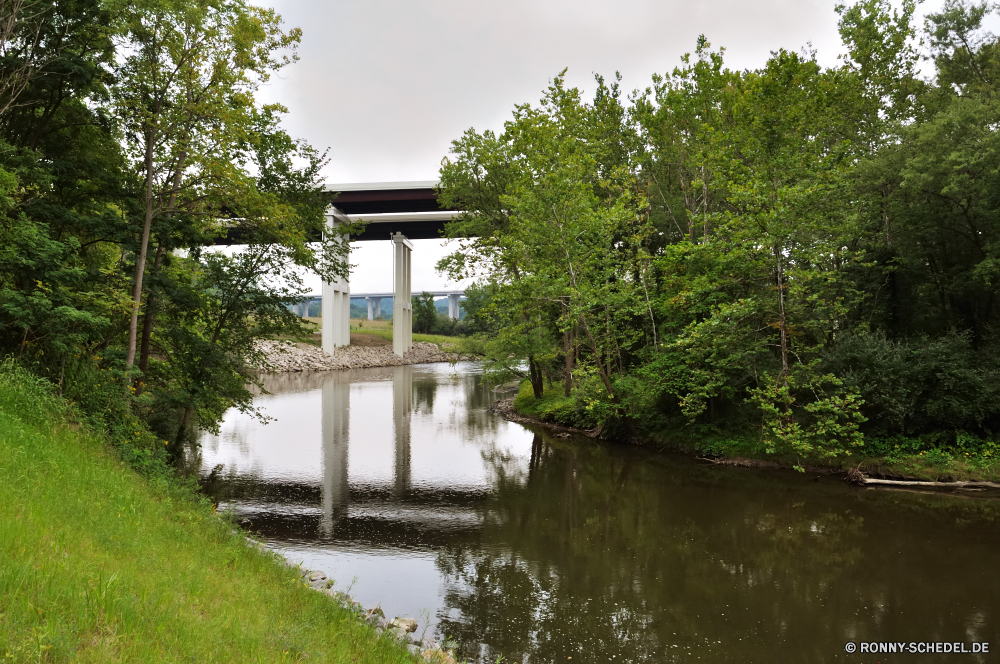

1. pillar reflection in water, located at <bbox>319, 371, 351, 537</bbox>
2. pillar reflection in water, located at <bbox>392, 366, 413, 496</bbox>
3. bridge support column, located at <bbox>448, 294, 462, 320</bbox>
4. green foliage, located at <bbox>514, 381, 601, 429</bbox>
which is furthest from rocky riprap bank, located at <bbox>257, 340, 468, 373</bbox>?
bridge support column, located at <bbox>448, 294, 462, 320</bbox>

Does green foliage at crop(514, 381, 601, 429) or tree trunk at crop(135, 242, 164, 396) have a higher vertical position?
tree trunk at crop(135, 242, 164, 396)

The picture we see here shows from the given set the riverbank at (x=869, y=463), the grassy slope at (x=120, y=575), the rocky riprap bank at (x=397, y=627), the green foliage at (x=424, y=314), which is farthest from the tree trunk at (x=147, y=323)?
the green foliage at (x=424, y=314)

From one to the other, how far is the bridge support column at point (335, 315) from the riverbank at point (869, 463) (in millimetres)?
46047

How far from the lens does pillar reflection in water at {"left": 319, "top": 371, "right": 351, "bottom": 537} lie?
533 inches

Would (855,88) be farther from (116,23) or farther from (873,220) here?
(116,23)

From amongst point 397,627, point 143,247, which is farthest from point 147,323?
point 397,627

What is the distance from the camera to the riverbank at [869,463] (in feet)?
48.8

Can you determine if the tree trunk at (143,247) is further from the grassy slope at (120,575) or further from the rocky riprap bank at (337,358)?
the rocky riprap bank at (337,358)

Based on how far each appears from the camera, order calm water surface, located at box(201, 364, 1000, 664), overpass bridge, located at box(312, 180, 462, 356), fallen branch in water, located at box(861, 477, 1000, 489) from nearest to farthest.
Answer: calm water surface, located at box(201, 364, 1000, 664), fallen branch in water, located at box(861, 477, 1000, 489), overpass bridge, located at box(312, 180, 462, 356)

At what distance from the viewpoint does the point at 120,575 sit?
509 centimetres

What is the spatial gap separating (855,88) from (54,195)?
1023 inches

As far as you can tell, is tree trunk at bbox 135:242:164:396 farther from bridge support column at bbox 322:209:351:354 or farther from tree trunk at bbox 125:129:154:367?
bridge support column at bbox 322:209:351:354

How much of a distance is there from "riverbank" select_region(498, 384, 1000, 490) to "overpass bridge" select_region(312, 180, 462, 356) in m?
31.7

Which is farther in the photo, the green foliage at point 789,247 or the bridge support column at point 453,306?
the bridge support column at point 453,306
